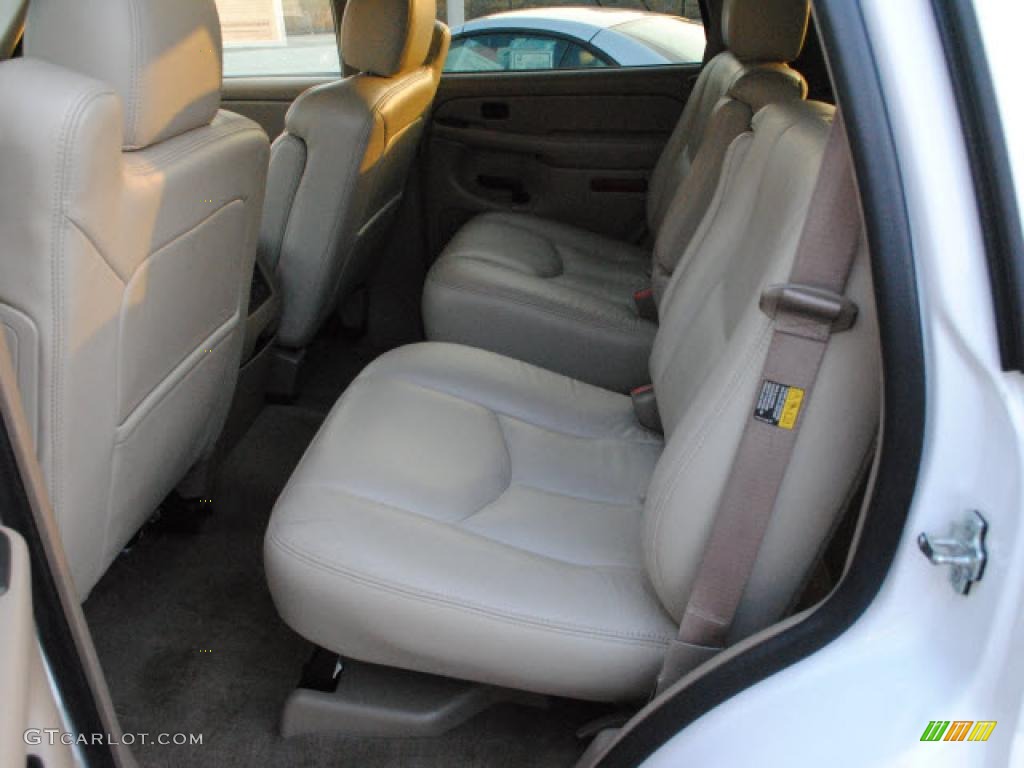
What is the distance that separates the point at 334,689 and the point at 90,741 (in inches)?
21.7

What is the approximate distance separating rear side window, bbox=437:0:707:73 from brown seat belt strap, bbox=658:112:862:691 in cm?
205

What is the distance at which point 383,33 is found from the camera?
6.80ft

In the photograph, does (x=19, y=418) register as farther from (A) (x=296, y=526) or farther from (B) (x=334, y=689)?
(B) (x=334, y=689)

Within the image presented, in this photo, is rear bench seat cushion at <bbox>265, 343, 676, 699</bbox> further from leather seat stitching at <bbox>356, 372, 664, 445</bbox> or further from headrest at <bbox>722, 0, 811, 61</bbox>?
headrest at <bbox>722, 0, 811, 61</bbox>

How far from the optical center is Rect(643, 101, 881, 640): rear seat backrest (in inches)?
39.1

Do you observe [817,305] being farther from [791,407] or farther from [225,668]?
[225,668]

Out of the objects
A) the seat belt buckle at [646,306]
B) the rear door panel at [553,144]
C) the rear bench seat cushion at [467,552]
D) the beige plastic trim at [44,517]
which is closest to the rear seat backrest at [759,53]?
the seat belt buckle at [646,306]

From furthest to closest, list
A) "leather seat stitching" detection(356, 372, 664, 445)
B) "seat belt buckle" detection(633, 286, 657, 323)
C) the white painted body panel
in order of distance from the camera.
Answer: "seat belt buckle" detection(633, 286, 657, 323) → "leather seat stitching" detection(356, 372, 664, 445) → the white painted body panel

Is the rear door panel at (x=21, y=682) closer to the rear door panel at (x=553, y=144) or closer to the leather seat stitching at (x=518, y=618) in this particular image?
the leather seat stitching at (x=518, y=618)

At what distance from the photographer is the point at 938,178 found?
0.80 m

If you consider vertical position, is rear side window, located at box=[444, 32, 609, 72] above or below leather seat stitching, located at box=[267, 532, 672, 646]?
above

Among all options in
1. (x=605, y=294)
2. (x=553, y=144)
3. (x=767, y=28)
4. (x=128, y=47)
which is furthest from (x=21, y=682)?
(x=553, y=144)

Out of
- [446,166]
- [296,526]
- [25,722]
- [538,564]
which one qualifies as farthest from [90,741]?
[446,166]

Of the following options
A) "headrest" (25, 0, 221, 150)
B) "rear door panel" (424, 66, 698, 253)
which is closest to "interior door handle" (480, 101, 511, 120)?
"rear door panel" (424, 66, 698, 253)
